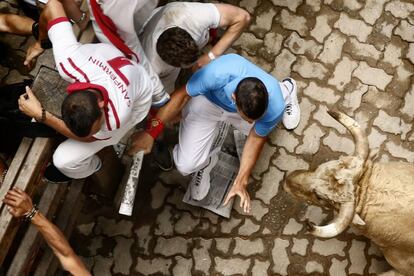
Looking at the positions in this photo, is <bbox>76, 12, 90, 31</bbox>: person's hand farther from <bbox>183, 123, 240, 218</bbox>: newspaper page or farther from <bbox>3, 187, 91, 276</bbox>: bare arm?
<bbox>183, 123, 240, 218</bbox>: newspaper page

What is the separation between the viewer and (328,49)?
17.8 ft

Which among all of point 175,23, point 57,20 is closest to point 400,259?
point 175,23

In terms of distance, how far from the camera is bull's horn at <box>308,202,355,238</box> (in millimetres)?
3908

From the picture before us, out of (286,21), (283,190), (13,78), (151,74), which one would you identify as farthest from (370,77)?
(13,78)

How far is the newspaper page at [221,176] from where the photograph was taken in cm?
495

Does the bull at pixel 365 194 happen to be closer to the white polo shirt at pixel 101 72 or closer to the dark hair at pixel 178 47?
the dark hair at pixel 178 47

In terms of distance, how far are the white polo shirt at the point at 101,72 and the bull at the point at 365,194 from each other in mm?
1641

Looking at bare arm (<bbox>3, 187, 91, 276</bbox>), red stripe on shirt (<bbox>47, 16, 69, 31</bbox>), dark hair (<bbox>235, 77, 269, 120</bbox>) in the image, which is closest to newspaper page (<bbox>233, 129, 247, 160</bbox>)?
dark hair (<bbox>235, 77, 269, 120</bbox>)

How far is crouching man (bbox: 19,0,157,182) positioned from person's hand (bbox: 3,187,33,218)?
1.20 ft

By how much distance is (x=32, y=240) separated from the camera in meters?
3.77

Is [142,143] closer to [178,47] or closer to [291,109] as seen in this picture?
[178,47]

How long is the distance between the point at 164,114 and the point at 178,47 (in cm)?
66

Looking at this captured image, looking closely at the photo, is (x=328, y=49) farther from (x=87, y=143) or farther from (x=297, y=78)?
(x=87, y=143)

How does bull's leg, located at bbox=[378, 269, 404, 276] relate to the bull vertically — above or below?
below
